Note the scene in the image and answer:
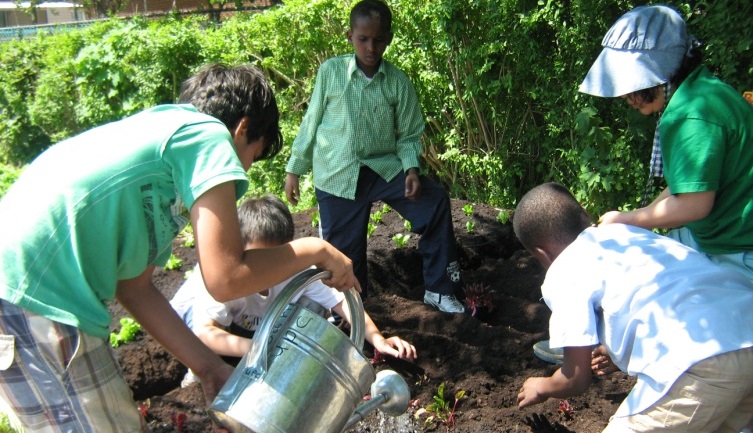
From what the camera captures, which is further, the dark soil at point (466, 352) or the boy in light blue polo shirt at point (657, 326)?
the dark soil at point (466, 352)

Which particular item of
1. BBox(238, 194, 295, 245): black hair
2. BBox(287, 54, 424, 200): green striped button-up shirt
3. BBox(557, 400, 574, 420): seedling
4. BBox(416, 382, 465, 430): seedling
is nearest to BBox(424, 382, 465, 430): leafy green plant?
BBox(416, 382, 465, 430): seedling

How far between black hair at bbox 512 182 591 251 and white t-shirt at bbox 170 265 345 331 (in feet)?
3.43

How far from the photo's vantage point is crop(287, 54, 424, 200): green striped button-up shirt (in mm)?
4473

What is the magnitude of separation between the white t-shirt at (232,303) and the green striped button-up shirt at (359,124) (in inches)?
44.8

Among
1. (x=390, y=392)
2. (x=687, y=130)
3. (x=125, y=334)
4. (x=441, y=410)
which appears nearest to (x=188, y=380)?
(x=125, y=334)

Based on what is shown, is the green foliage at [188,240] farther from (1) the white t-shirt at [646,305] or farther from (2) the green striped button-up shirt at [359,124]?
(1) the white t-shirt at [646,305]

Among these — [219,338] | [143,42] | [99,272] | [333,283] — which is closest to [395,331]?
[219,338]

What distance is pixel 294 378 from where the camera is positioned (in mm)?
1879

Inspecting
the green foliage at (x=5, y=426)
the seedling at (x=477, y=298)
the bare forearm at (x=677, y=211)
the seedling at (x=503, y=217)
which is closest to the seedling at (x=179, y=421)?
the green foliage at (x=5, y=426)

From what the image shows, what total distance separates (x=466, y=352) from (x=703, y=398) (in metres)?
1.70

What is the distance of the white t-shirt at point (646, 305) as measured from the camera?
2.08m

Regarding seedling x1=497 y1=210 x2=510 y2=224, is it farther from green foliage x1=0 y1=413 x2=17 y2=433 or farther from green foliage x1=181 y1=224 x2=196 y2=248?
green foliage x1=0 y1=413 x2=17 y2=433

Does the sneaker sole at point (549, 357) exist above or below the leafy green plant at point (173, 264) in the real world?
above

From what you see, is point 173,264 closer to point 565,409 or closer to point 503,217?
point 503,217
